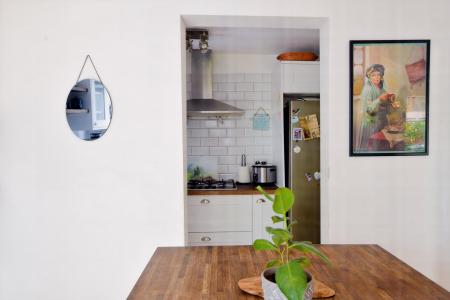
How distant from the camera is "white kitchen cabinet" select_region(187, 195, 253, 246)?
3.74 metres

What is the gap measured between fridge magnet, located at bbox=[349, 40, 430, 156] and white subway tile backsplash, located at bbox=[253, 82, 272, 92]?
5.51ft

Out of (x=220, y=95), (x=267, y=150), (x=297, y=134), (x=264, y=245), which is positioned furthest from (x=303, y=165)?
(x=264, y=245)

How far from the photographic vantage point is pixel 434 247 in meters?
2.74

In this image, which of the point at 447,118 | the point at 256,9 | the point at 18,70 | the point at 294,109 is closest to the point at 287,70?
the point at 294,109

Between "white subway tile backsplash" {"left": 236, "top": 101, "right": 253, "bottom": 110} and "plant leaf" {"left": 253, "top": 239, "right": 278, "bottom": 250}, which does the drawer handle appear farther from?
"plant leaf" {"left": 253, "top": 239, "right": 278, "bottom": 250}

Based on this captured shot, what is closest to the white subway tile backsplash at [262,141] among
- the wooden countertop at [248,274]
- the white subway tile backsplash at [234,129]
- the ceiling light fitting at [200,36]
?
the white subway tile backsplash at [234,129]

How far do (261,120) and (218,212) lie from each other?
118 cm

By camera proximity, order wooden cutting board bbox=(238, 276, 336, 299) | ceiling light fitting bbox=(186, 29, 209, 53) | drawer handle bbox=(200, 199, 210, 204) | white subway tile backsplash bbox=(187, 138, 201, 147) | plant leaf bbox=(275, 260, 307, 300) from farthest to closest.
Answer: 1. white subway tile backsplash bbox=(187, 138, 201, 147)
2. drawer handle bbox=(200, 199, 210, 204)
3. ceiling light fitting bbox=(186, 29, 209, 53)
4. wooden cutting board bbox=(238, 276, 336, 299)
5. plant leaf bbox=(275, 260, 307, 300)

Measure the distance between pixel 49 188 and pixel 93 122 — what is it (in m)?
0.55

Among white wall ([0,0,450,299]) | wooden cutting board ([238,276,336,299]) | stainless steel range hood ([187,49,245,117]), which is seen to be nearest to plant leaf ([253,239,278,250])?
wooden cutting board ([238,276,336,299])

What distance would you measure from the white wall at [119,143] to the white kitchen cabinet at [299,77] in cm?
113

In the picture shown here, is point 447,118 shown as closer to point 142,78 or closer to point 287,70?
point 287,70

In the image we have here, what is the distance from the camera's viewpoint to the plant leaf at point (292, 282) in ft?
2.96

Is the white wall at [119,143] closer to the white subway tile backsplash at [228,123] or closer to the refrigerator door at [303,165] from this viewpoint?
the refrigerator door at [303,165]
